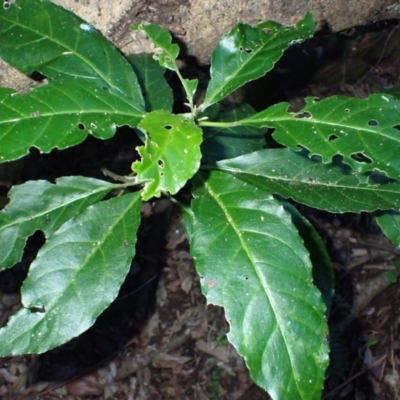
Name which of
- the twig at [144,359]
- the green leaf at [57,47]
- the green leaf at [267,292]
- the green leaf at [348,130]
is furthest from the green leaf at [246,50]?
the twig at [144,359]

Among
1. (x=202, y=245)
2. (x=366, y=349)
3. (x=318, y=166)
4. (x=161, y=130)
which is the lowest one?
(x=366, y=349)

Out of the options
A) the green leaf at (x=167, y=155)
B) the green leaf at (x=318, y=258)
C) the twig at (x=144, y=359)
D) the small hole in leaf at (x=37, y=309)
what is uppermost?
the green leaf at (x=167, y=155)

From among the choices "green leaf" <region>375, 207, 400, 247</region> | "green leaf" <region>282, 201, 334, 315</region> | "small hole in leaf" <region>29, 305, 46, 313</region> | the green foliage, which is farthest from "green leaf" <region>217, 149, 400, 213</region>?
"small hole in leaf" <region>29, 305, 46, 313</region>

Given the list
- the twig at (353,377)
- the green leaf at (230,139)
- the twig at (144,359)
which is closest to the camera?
the green leaf at (230,139)

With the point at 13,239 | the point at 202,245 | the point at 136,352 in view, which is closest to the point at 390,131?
the point at 202,245

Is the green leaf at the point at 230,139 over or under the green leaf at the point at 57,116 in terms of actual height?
under

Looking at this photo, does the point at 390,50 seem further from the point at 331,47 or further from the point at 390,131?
the point at 390,131

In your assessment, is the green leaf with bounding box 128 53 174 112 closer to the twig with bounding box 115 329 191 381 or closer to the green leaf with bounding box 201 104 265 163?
the green leaf with bounding box 201 104 265 163

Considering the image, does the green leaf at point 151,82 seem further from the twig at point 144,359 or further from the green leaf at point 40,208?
the twig at point 144,359
